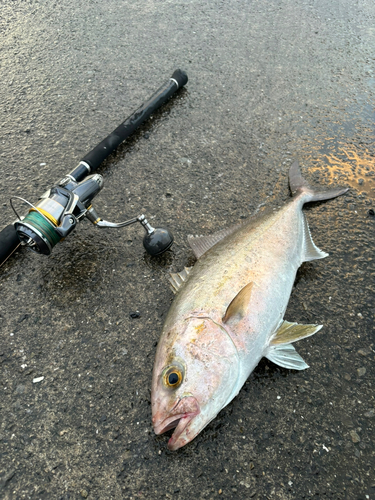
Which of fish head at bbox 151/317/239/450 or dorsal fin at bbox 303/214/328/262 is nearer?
fish head at bbox 151/317/239/450

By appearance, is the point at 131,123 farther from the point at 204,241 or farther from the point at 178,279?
the point at 178,279

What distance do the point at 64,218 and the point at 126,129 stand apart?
4.91 feet

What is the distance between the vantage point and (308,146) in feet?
11.5

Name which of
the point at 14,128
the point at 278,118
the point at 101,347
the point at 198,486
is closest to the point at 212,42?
the point at 278,118

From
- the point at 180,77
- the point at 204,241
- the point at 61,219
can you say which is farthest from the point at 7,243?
the point at 180,77

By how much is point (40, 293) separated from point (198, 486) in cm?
155

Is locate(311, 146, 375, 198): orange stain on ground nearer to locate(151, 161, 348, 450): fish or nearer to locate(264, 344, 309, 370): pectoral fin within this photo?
locate(151, 161, 348, 450): fish

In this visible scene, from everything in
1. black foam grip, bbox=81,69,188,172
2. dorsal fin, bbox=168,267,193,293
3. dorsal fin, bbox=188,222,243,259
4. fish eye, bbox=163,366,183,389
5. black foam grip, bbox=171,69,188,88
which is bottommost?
dorsal fin, bbox=188,222,243,259

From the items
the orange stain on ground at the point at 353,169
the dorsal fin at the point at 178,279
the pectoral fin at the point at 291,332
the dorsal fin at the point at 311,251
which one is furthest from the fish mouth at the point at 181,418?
the orange stain on ground at the point at 353,169

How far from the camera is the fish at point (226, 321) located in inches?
67.9

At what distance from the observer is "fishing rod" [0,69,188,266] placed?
7.06 feet

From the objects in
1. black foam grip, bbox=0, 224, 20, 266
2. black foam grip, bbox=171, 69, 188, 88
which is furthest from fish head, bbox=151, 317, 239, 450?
black foam grip, bbox=171, 69, 188, 88

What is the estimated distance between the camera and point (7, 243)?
2.47 meters

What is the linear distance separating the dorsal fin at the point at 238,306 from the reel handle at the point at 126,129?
5.44 ft
